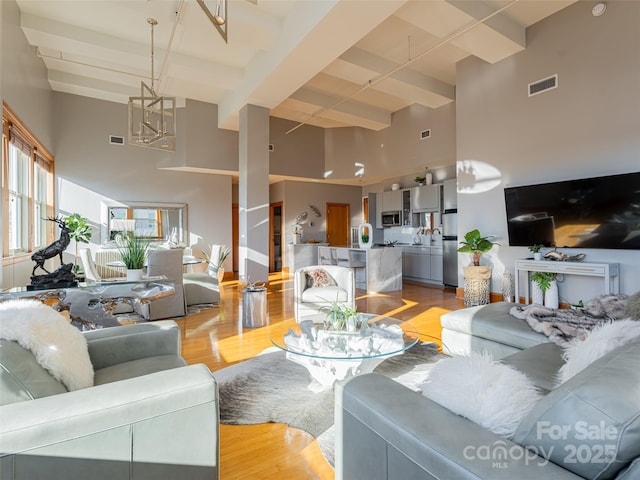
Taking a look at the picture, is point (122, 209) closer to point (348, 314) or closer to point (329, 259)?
point (329, 259)

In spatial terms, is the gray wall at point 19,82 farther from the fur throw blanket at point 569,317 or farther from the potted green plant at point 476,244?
the potted green plant at point 476,244

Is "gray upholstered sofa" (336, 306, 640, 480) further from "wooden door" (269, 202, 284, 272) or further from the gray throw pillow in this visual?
"wooden door" (269, 202, 284, 272)

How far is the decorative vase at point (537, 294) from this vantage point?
482 centimetres

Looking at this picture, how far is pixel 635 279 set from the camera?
13.3 ft

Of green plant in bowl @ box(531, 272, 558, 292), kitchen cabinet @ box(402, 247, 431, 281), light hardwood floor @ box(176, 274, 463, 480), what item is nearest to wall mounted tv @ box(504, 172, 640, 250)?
green plant in bowl @ box(531, 272, 558, 292)

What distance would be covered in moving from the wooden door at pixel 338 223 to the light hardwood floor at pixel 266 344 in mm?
2523

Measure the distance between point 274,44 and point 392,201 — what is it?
5041 mm

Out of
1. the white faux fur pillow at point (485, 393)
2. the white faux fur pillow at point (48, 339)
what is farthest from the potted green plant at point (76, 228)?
the white faux fur pillow at point (485, 393)

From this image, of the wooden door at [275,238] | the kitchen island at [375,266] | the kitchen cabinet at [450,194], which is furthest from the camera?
the wooden door at [275,238]

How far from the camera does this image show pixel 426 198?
7.98 metres

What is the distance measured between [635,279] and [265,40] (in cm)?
595

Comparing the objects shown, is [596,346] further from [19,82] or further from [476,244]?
[19,82]

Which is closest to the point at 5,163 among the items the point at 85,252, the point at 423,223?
the point at 85,252

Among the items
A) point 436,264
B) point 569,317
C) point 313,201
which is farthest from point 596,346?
point 313,201
